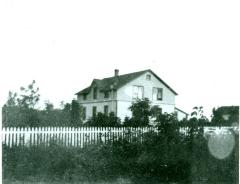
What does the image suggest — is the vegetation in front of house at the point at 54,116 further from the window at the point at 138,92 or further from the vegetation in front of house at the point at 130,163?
the window at the point at 138,92

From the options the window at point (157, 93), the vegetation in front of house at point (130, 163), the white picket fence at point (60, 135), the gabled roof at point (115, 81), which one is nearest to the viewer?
the vegetation in front of house at point (130, 163)

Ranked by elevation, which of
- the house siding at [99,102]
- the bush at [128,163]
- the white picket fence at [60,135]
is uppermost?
the house siding at [99,102]

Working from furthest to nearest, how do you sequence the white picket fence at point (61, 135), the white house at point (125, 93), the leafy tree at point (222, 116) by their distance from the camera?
the white house at point (125, 93)
the white picket fence at point (61, 135)
the leafy tree at point (222, 116)

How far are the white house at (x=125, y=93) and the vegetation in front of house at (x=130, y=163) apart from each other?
26.5 m

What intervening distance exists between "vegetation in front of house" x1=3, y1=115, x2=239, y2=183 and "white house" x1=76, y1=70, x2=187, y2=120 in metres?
26.5

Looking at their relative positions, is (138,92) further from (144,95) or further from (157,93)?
(157,93)

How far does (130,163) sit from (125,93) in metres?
28.7

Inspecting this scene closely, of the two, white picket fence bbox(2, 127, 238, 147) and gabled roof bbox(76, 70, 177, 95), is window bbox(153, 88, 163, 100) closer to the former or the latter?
gabled roof bbox(76, 70, 177, 95)

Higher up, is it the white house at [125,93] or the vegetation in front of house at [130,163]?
the white house at [125,93]

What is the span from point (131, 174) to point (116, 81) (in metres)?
31.0

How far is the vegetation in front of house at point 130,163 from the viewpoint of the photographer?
9.15 m

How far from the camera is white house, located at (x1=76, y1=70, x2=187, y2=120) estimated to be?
38531 mm

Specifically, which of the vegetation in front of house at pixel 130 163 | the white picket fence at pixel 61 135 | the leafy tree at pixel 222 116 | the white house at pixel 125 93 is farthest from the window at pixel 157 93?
the vegetation in front of house at pixel 130 163

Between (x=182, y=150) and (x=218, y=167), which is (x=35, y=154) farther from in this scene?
(x=218, y=167)
